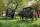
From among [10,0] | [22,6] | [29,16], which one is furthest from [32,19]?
[10,0]

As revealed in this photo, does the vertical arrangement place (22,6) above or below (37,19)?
above

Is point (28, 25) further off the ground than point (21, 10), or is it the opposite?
point (21, 10)

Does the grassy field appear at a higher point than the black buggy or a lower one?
lower

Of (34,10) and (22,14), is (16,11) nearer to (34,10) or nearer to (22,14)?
(22,14)

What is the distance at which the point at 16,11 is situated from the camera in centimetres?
108

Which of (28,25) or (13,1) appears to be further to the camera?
(13,1)

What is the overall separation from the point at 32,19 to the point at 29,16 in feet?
0.14

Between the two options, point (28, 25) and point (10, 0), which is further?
point (10, 0)

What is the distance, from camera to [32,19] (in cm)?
104

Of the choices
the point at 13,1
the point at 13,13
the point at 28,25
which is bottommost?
the point at 28,25

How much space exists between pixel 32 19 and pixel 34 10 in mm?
90

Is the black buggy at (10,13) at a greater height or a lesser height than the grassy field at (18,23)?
greater

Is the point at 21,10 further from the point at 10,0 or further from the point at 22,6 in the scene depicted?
the point at 10,0

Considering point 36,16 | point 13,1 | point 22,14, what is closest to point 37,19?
point 36,16
